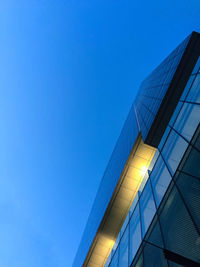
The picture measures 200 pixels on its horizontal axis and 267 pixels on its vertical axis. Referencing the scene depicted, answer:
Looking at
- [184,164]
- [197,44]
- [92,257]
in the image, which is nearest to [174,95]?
[197,44]

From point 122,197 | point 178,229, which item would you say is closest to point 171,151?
point 178,229

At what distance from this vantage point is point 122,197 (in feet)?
62.3

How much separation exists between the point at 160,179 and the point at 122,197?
965 cm

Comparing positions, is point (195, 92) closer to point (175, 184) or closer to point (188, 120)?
point (188, 120)

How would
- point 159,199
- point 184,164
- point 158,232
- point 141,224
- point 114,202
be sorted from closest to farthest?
1. point 184,164
2. point 158,232
3. point 159,199
4. point 141,224
5. point 114,202

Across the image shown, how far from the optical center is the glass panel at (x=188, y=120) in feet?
26.2

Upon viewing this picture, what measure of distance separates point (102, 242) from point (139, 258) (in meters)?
13.4

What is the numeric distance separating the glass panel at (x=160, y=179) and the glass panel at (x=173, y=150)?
17.1 inches

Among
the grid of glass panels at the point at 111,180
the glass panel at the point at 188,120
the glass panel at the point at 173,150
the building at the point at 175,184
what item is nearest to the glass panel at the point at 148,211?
the building at the point at 175,184

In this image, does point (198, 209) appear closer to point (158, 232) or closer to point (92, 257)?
point (158, 232)

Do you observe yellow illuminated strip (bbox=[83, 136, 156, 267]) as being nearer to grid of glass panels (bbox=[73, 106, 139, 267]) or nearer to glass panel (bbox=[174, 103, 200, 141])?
grid of glass panels (bbox=[73, 106, 139, 267])

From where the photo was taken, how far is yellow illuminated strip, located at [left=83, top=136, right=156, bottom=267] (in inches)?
692

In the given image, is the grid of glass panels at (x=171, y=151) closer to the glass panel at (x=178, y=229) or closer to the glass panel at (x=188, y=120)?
the glass panel at (x=188, y=120)

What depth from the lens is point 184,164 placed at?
313 inches
